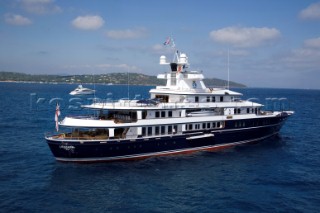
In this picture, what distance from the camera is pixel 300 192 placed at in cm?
2581

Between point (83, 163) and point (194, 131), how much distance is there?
13427 millimetres

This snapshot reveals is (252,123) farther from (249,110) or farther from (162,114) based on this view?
(162,114)

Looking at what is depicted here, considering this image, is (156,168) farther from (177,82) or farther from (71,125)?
(177,82)

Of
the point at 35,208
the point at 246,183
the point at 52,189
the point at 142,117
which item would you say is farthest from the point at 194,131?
the point at 35,208

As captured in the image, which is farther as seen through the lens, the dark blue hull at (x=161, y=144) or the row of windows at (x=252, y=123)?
the row of windows at (x=252, y=123)


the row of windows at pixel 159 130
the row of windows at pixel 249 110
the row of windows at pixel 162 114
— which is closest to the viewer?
the row of windows at pixel 159 130

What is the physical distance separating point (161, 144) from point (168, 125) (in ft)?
7.59

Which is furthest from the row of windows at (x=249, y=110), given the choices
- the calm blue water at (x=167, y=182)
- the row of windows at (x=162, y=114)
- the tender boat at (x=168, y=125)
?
the row of windows at (x=162, y=114)

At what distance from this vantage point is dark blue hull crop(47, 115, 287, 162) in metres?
30.3

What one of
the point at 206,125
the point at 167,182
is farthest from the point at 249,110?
the point at 167,182

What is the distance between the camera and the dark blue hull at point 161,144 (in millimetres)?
30297

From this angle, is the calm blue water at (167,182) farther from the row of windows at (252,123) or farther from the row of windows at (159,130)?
the row of windows at (252,123)

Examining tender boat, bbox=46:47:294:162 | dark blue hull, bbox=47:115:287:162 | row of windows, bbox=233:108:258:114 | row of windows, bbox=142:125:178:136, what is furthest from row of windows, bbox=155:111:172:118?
row of windows, bbox=233:108:258:114

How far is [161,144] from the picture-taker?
3388cm
